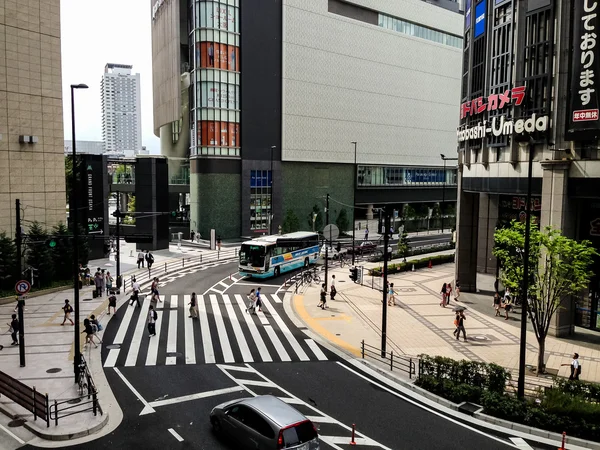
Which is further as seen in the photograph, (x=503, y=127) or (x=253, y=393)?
(x=503, y=127)

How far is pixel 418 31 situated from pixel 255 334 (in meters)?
78.5

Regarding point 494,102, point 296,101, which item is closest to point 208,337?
point 494,102

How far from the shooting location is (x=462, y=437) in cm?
1622

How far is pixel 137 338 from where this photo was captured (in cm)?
2708

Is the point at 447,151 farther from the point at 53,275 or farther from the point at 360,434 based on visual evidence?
the point at 360,434

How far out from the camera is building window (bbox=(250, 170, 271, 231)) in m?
73.0

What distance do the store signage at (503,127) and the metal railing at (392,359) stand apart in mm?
15133

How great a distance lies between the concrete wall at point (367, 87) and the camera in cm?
7412

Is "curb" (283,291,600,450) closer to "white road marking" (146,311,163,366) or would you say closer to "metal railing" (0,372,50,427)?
"white road marking" (146,311,163,366)

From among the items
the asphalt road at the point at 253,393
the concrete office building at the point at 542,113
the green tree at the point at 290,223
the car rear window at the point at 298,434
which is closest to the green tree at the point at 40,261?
the asphalt road at the point at 253,393

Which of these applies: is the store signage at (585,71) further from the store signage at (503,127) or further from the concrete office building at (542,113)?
the store signage at (503,127)

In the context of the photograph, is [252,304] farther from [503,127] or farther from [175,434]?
[503,127]

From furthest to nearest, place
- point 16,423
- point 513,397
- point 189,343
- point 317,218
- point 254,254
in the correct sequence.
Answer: point 317,218
point 254,254
point 189,343
point 513,397
point 16,423

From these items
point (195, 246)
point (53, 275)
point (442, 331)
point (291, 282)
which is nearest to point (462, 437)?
point (442, 331)
